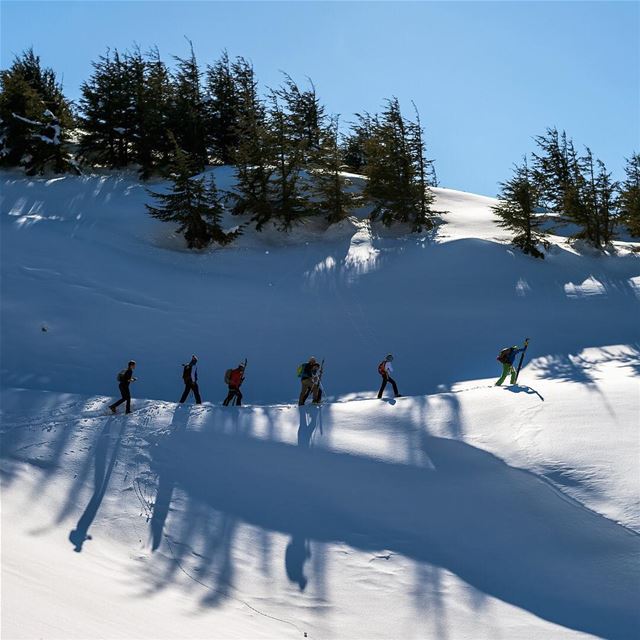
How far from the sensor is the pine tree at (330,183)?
30797 mm

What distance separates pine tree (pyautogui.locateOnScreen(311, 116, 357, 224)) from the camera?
30797mm

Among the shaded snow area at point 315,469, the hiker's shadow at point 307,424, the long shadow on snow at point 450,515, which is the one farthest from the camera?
the hiker's shadow at point 307,424

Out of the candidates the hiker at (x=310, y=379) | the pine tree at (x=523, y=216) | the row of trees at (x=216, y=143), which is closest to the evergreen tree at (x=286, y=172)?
the row of trees at (x=216, y=143)

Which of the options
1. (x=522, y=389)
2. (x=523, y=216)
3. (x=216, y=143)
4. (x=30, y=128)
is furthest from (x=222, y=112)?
(x=522, y=389)

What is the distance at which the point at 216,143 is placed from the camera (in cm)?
3900

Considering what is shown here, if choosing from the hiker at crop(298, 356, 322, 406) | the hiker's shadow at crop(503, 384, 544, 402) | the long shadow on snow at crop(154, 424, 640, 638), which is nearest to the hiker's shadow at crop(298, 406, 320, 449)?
the long shadow on snow at crop(154, 424, 640, 638)

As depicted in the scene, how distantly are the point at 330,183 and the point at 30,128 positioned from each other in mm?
15883

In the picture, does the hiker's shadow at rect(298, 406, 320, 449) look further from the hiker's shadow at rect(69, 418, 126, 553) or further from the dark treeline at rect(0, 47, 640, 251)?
the dark treeline at rect(0, 47, 640, 251)

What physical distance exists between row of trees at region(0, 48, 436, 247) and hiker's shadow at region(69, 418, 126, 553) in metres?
16.4

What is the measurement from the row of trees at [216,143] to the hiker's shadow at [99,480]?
16367 millimetres

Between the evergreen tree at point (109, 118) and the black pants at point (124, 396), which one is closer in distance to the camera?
the black pants at point (124, 396)

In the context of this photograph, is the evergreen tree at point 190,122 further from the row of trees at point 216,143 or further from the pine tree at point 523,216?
the pine tree at point 523,216

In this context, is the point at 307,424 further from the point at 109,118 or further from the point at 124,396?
the point at 109,118

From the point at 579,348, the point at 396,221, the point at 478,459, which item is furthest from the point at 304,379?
the point at 396,221
